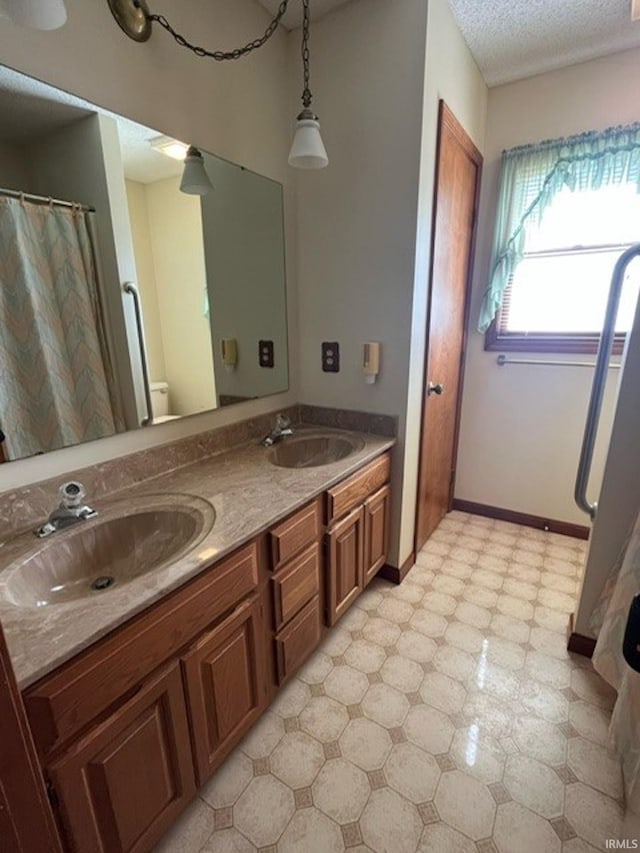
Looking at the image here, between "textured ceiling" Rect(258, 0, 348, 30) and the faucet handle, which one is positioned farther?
"textured ceiling" Rect(258, 0, 348, 30)

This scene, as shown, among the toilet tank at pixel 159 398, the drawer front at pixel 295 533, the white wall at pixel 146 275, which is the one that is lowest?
the drawer front at pixel 295 533

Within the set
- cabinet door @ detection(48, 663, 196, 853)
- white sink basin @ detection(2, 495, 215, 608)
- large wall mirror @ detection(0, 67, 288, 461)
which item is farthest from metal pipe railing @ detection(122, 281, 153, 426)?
cabinet door @ detection(48, 663, 196, 853)

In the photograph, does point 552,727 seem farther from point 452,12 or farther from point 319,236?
point 452,12

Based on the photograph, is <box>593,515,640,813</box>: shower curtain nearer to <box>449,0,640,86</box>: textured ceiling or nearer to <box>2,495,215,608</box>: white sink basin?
<box>2,495,215,608</box>: white sink basin

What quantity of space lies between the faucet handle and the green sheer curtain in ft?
7.72

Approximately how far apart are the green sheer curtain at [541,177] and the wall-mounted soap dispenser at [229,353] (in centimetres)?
160

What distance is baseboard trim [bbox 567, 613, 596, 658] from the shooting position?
1671 mm

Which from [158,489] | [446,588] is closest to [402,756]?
[446,588]

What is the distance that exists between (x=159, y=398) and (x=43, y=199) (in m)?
0.66

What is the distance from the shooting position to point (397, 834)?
1120mm

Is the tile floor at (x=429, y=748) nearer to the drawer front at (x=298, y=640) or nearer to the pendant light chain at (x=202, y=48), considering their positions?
the drawer front at (x=298, y=640)

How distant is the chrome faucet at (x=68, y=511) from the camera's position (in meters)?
1.11

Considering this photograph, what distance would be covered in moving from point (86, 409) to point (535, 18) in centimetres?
247

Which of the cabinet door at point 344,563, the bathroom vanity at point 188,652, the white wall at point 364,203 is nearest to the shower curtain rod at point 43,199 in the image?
the bathroom vanity at point 188,652
